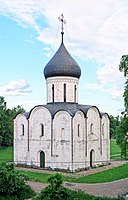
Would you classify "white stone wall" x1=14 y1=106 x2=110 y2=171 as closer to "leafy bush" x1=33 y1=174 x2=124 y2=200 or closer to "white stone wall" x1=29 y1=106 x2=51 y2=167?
"white stone wall" x1=29 y1=106 x2=51 y2=167

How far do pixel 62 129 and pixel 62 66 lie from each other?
615 cm

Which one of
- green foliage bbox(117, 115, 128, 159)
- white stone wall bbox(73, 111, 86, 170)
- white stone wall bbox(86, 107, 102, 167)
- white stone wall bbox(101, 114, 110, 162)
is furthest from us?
white stone wall bbox(101, 114, 110, 162)

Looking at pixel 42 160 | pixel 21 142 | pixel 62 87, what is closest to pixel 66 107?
pixel 62 87

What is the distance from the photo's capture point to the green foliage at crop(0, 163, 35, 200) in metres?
15.8

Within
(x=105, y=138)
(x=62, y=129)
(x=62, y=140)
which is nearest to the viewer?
(x=62, y=140)

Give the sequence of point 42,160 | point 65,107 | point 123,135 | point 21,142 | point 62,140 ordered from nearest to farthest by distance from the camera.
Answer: point 123,135 → point 62,140 → point 42,160 → point 65,107 → point 21,142

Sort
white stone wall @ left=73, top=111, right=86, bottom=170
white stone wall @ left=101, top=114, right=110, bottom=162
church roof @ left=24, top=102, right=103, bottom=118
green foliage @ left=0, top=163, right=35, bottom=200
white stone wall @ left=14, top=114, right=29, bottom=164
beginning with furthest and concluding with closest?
1. white stone wall @ left=101, top=114, right=110, bottom=162
2. white stone wall @ left=14, top=114, right=29, bottom=164
3. church roof @ left=24, top=102, right=103, bottom=118
4. white stone wall @ left=73, top=111, right=86, bottom=170
5. green foliage @ left=0, top=163, right=35, bottom=200

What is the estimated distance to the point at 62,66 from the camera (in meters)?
29.9

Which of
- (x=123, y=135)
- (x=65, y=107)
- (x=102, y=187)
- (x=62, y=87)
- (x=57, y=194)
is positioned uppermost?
(x=62, y=87)

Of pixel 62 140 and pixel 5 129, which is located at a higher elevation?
pixel 5 129

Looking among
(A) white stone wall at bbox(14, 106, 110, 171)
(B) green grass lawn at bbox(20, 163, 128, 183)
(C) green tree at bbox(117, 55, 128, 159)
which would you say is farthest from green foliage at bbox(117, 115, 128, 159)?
(A) white stone wall at bbox(14, 106, 110, 171)

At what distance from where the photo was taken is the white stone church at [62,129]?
27.4 meters

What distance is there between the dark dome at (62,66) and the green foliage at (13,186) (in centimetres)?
1501

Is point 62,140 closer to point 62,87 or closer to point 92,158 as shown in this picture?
point 92,158
